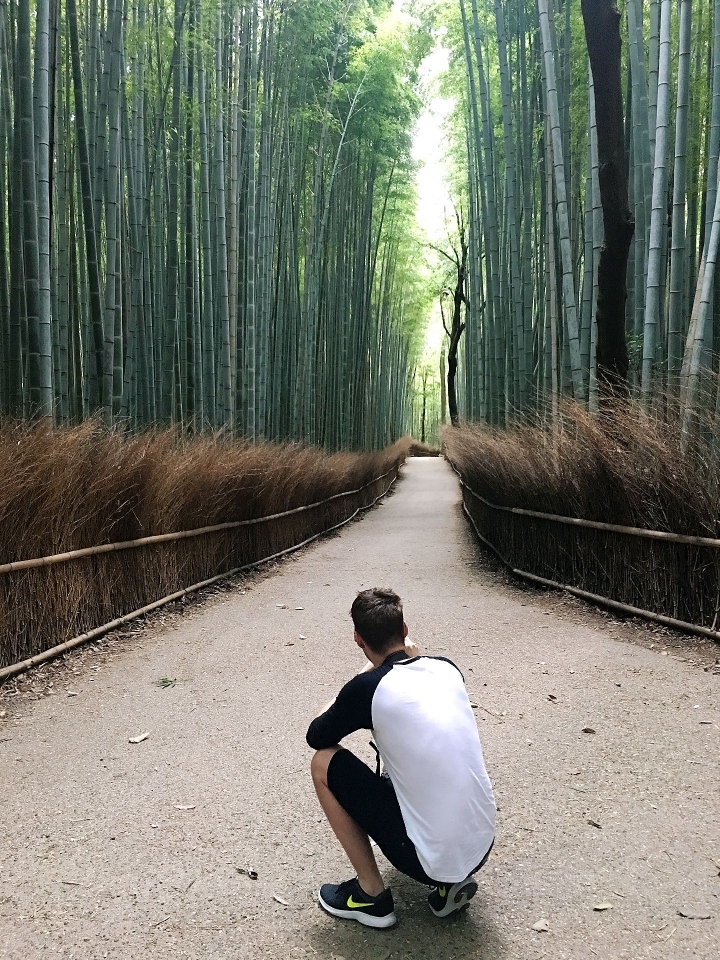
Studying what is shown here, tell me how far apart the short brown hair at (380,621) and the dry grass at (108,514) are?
1891 mm

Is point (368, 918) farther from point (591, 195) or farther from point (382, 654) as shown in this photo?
point (591, 195)

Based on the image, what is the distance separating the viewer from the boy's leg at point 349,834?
166 cm

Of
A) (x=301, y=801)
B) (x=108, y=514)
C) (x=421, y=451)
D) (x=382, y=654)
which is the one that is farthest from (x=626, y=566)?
(x=421, y=451)

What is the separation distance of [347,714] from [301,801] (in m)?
0.75

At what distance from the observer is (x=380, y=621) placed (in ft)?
5.39

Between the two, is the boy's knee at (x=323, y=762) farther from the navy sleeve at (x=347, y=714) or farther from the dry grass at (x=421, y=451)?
the dry grass at (x=421, y=451)

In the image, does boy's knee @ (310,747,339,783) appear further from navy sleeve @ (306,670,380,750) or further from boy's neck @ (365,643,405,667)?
boy's neck @ (365,643,405,667)

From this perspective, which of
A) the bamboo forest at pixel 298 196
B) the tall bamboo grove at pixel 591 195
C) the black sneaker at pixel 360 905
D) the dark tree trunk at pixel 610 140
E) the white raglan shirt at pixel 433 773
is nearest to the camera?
the white raglan shirt at pixel 433 773

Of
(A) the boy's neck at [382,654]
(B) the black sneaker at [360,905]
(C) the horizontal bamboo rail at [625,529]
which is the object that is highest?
(A) the boy's neck at [382,654]

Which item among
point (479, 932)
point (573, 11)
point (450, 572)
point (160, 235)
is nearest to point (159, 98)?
point (160, 235)

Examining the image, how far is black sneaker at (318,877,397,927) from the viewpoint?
5.40 ft

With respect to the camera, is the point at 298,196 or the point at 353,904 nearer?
the point at 353,904

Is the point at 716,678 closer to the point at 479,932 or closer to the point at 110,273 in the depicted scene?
the point at 479,932

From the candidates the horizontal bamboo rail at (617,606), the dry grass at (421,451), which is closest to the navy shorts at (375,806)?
the horizontal bamboo rail at (617,606)
